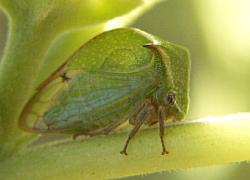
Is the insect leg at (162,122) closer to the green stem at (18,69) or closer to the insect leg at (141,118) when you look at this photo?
the insect leg at (141,118)

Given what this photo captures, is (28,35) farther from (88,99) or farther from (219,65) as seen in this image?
(219,65)

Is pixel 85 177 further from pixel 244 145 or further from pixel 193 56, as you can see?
pixel 193 56

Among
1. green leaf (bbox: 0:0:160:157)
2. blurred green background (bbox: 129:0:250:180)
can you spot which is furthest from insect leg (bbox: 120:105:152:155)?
blurred green background (bbox: 129:0:250:180)

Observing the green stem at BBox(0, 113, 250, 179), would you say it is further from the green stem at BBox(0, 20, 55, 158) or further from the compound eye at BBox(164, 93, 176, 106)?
the compound eye at BBox(164, 93, 176, 106)

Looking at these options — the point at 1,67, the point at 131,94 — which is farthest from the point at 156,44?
the point at 1,67

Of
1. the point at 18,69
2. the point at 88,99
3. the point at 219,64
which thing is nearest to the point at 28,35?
the point at 18,69
